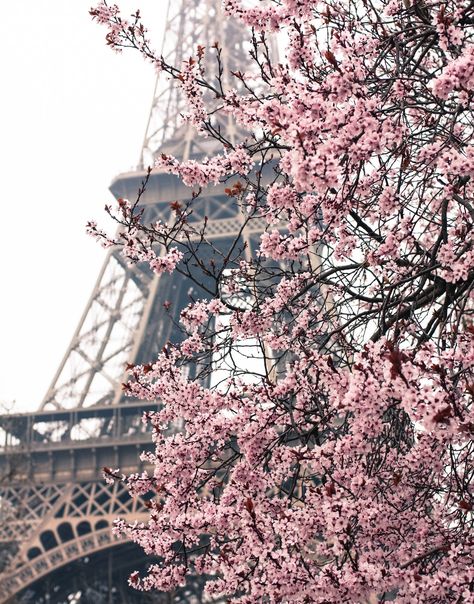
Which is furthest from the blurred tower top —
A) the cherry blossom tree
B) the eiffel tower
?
the cherry blossom tree

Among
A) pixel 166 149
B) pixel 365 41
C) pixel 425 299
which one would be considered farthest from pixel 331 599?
pixel 166 149

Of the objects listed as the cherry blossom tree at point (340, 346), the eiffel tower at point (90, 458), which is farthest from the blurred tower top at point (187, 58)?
the cherry blossom tree at point (340, 346)

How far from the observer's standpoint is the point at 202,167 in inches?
288

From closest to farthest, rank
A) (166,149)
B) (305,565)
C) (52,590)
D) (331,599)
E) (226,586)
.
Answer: (331,599)
(305,565)
(226,586)
(52,590)
(166,149)

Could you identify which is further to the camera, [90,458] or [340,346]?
[90,458]

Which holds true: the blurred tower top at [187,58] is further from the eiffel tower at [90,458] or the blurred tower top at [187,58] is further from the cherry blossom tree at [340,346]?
the cherry blossom tree at [340,346]

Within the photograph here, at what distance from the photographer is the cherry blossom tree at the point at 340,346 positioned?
494 centimetres

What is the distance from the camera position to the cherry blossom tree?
4938 mm

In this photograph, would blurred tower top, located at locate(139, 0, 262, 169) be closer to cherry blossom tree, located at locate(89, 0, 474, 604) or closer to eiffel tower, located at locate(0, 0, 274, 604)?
eiffel tower, located at locate(0, 0, 274, 604)

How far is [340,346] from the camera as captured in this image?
7.12 meters

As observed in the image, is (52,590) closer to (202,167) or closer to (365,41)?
(202,167)

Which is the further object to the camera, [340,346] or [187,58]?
[187,58]

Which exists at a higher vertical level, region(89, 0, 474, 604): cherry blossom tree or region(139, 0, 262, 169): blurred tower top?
region(139, 0, 262, 169): blurred tower top

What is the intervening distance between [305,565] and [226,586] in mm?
1088
